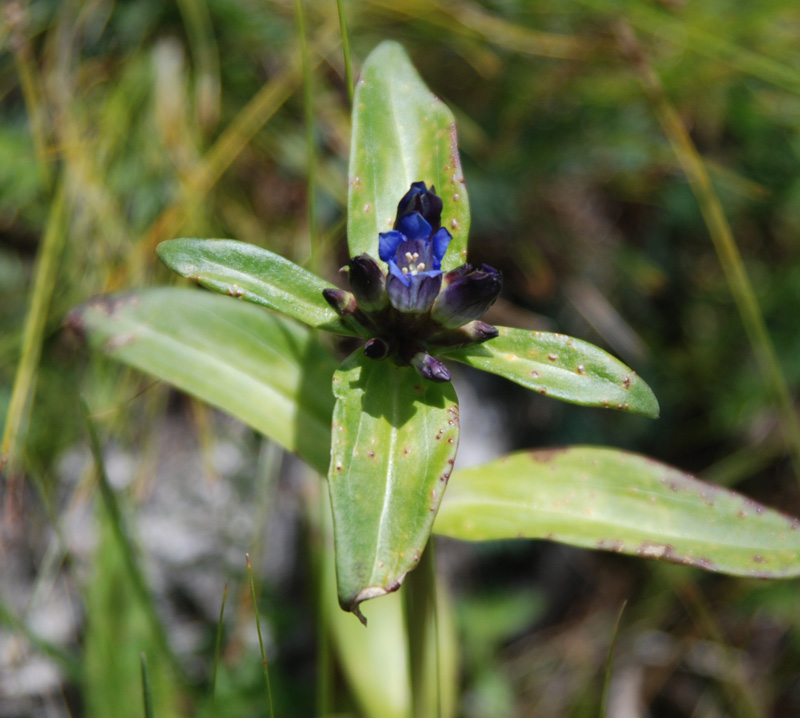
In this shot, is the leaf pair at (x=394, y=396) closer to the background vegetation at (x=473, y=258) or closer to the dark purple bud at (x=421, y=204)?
the dark purple bud at (x=421, y=204)

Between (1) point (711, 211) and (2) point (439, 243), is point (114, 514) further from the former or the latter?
(1) point (711, 211)

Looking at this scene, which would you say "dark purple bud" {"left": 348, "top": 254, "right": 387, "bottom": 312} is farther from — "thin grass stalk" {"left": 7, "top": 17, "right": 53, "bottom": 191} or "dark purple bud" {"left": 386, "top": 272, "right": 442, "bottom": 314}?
"thin grass stalk" {"left": 7, "top": 17, "right": 53, "bottom": 191}

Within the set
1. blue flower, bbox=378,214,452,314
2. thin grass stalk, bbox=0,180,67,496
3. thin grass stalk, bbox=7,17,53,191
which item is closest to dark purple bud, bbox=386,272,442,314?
blue flower, bbox=378,214,452,314

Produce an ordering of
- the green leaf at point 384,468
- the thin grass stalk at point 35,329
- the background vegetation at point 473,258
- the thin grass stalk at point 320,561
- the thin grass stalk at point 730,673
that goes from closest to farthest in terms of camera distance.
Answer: the green leaf at point 384,468
the thin grass stalk at point 35,329
the thin grass stalk at point 320,561
the background vegetation at point 473,258
the thin grass stalk at point 730,673

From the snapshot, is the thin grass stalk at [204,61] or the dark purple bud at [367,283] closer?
the dark purple bud at [367,283]

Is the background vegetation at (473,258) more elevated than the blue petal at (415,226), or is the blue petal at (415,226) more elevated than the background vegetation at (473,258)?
the blue petal at (415,226)

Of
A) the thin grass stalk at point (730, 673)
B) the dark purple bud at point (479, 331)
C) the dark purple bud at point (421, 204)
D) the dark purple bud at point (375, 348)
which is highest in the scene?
the dark purple bud at point (421, 204)

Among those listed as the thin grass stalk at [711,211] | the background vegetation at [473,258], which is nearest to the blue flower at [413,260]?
the background vegetation at [473,258]
